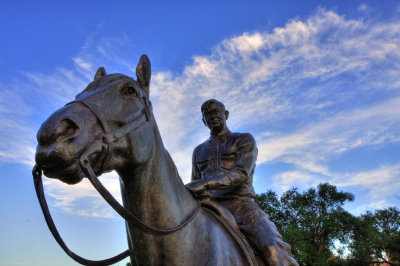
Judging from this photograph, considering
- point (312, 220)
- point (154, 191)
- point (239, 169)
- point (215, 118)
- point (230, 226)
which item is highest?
point (312, 220)

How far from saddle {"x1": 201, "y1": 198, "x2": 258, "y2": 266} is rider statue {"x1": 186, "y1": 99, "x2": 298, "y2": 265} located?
0.17 m

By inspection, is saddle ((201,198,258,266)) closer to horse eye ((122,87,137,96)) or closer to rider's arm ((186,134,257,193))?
rider's arm ((186,134,257,193))

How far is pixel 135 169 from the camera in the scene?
224 centimetres

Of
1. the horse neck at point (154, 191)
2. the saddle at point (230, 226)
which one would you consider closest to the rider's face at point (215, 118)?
the saddle at point (230, 226)

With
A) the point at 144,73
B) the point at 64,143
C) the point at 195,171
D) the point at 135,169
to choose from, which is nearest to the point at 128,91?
the point at 144,73

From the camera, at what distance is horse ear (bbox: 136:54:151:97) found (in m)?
2.63

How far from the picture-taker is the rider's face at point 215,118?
4.28m

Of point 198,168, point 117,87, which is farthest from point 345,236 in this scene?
point 117,87

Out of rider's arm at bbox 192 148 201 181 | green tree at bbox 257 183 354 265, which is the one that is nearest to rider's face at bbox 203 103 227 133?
rider's arm at bbox 192 148 201 181

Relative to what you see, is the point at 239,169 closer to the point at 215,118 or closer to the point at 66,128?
the point at 215,118

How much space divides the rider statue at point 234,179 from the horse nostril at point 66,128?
4.66 ft

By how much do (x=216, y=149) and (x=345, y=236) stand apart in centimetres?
3992

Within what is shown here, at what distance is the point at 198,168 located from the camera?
173 inches

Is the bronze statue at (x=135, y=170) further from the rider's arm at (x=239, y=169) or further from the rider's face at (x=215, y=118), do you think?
the rider's face at (x=215, y=118)
